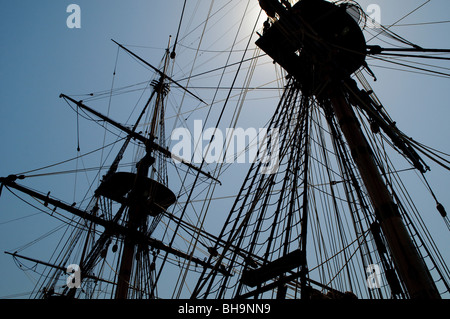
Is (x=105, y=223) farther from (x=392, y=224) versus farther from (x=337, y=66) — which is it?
(x=392, y=224)

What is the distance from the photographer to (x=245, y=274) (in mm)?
4094

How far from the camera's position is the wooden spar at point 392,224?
11.0 feet

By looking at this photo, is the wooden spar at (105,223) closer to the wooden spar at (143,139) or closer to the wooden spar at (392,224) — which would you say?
the wooden spar at (143,139)

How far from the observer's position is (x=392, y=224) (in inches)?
156

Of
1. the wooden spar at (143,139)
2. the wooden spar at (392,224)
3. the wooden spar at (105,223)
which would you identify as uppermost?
the wooden spar at (143,139)

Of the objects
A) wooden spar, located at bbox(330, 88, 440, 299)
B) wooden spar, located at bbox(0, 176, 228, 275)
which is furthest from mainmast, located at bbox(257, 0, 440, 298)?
wooden spar, located at bbox(0, 176, 228, 275)

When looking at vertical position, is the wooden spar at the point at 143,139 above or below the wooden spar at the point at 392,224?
above

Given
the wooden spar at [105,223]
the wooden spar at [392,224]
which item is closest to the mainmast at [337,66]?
the wooden spar at [392,224]

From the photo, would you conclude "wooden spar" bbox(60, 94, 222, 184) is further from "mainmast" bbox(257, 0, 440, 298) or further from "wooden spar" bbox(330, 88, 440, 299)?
"wooden spar" bbox(330, 88, 440, 299)

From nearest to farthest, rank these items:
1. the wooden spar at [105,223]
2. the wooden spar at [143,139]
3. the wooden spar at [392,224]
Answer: the wooden spar at [392,224] < the wooden spar at [105,223] < the wooden spar at [143,139]

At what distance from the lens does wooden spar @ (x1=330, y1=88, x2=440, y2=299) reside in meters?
3.36

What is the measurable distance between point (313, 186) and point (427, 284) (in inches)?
133
